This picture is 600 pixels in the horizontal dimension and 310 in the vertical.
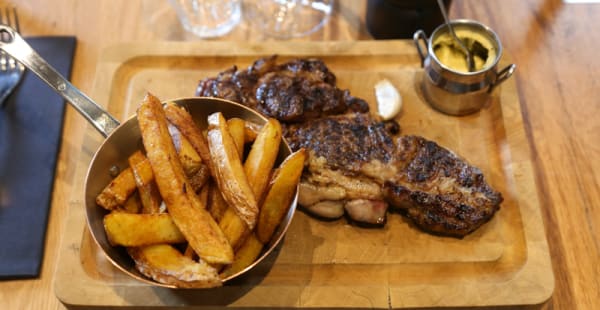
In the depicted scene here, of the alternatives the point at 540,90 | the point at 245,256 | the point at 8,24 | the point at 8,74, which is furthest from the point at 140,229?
the point at 540,90

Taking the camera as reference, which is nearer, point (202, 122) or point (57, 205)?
point (202, 122)

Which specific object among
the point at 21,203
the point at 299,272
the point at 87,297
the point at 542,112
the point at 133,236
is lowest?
the point at 542,112

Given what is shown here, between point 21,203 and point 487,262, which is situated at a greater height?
point 21,203

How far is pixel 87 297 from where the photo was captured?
94.6 inches

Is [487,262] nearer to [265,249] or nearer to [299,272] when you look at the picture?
[299,272]

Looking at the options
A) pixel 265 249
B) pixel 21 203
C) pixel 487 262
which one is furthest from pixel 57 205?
pixel 487 262

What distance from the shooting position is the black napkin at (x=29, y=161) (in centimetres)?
266

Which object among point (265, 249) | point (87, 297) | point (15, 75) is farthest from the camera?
point (15, 75)

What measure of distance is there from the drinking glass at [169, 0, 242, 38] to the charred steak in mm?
950

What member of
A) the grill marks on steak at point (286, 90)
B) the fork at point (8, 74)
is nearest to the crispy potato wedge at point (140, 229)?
the grill marks on steak at point (286, 90)

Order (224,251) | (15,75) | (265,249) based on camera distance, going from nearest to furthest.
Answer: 1. (224,251)
2. (265,249)
3. (15,75)

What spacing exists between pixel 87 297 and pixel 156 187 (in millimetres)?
709

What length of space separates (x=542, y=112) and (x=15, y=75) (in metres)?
3.34

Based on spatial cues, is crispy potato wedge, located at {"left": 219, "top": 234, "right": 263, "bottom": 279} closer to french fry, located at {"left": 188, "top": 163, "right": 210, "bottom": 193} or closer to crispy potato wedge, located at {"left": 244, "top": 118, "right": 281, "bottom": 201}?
crispy potato wedge, located at {"left": 244, "top": 118, "right": 281, "bottom": 201}
